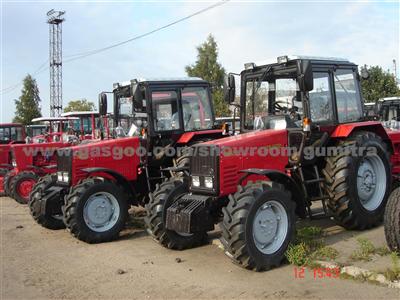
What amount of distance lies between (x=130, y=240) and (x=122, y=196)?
0.75 meters

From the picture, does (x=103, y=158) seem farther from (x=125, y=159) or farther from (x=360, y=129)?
(x=360, y=129)

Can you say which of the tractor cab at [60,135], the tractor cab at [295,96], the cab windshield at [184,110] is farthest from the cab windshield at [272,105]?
the tractor cab at [60,135]

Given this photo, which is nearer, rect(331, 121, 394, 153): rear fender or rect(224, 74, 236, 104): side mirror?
rect(331, 121, 394, 153): rear fender

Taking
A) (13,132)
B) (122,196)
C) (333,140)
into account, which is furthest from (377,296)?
(13,132)

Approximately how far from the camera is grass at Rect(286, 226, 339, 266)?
5742mm

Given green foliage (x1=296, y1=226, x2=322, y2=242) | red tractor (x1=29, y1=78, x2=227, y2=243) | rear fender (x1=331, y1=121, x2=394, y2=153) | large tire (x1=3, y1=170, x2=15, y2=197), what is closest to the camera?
green foliage (x1=296, y1=226, x2=322, y2=242)

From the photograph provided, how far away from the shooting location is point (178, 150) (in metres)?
8.92

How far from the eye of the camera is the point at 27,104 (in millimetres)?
44906

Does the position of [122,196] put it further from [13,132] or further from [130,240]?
[13,132]

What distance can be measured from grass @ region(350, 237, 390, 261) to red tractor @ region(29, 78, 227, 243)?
2.94 metres

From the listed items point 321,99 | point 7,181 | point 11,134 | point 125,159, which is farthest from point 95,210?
point 11,134

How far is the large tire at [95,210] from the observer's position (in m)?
7.50
